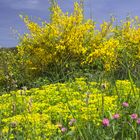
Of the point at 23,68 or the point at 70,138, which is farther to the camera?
the point at 23,68

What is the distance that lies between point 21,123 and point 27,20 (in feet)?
27.0

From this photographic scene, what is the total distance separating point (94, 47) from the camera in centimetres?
1327

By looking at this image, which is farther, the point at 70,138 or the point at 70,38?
the point at 70,38

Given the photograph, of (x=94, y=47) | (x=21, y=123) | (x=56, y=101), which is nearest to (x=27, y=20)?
(x=94, y=47)

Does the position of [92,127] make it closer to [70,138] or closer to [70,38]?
[70,138]

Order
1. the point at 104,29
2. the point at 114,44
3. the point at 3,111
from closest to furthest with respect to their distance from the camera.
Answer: the point at 3,111 → the point at 114,44 → the point at 104,29

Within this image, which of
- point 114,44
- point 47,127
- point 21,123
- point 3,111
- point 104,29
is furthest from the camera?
point 104,29

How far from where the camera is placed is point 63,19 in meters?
13.1

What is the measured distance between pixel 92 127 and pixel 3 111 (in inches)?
83.9

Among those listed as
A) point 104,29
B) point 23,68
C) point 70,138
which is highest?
point 104,29

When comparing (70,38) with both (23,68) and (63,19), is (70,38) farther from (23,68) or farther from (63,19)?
(23,68)

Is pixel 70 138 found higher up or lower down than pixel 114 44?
lower down

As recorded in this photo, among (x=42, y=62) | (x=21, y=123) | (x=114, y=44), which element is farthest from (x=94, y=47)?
(x=21, y=123)

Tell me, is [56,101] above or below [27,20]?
below
